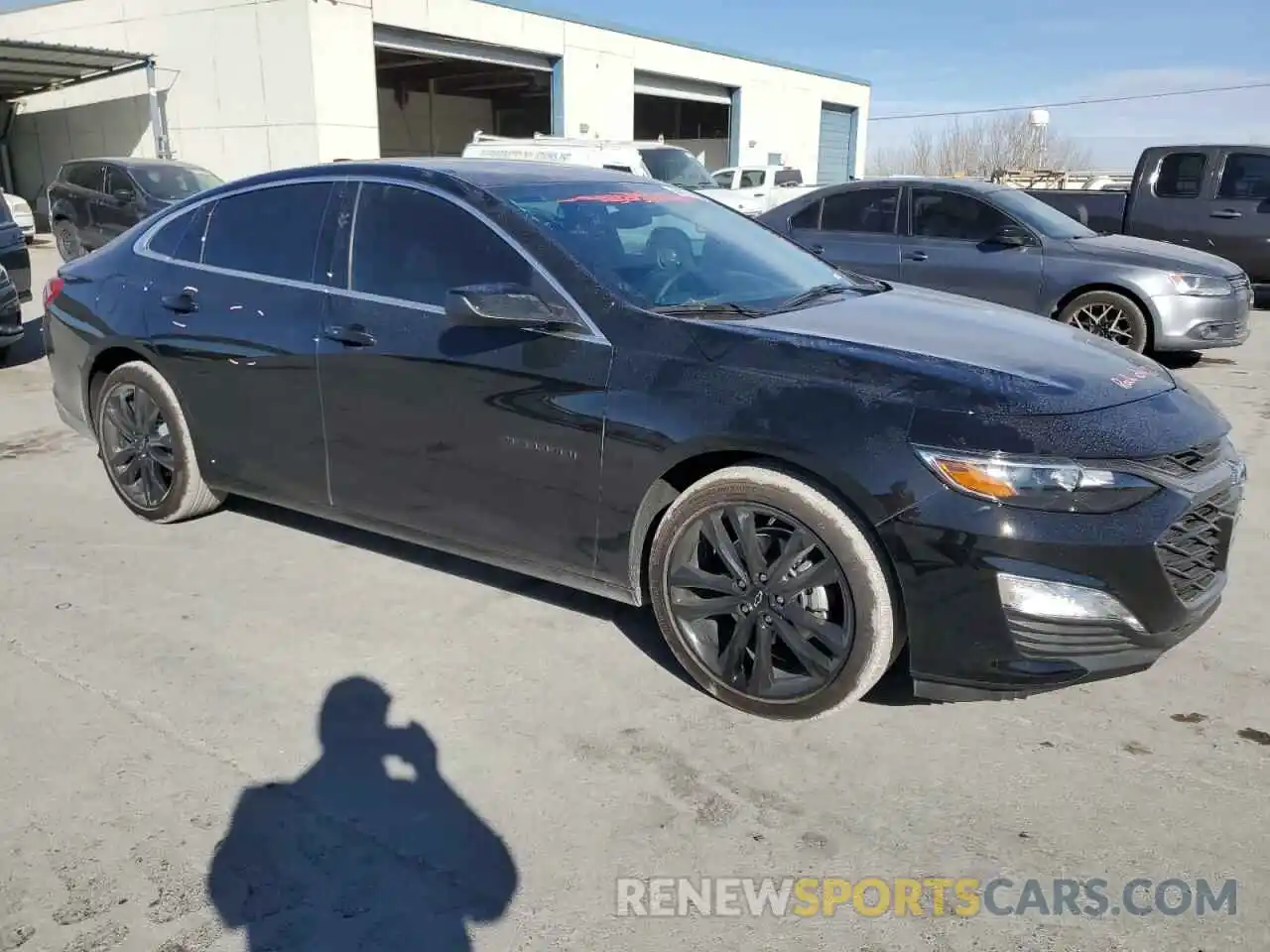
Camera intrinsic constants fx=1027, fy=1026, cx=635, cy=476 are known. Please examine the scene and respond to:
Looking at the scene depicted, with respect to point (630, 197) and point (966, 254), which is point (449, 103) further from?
point (630, 197)

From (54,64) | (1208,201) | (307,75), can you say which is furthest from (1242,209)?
(54,64)

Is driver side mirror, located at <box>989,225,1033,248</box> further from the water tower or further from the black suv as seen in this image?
the water tower

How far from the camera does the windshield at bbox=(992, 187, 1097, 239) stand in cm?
858

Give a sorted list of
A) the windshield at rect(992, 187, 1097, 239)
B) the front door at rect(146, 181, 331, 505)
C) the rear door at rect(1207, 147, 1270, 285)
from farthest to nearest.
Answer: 1. the rear door at rect(1207, 147, 1270, 285)
2. the windshield at rect(992, 187, 1097, 239)
3. the front door at rect(146, 181, 331, 505)

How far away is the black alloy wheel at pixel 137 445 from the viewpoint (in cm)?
464

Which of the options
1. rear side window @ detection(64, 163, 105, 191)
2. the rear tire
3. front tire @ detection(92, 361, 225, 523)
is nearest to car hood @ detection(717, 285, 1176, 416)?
front tire @ detection(92, 361, 225, 523)

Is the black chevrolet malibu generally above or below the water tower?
below

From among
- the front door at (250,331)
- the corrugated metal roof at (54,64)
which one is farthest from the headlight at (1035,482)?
the corrugated metal roof at (54,64)

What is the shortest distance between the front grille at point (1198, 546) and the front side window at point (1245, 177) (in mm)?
10473

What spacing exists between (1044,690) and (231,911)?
7.06 feet

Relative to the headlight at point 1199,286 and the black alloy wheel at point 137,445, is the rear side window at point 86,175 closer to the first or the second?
the black alloy wheel at point 137,445

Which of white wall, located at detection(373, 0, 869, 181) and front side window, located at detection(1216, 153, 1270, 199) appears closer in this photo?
front side window, located at detection(1216, 153, 1270, 199)

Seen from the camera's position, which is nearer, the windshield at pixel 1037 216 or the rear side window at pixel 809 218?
the windshield at pixel 1037 216

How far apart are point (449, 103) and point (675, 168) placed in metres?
24.1
